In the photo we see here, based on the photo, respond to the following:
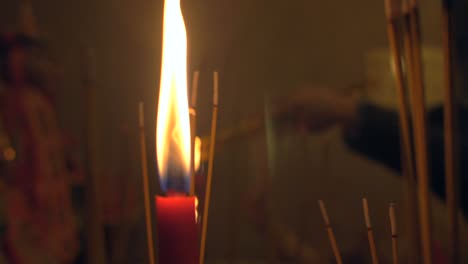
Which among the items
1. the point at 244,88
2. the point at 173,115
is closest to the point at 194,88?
the point at 173,115

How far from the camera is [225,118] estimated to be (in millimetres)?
936

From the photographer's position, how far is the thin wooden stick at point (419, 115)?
11.3 inches

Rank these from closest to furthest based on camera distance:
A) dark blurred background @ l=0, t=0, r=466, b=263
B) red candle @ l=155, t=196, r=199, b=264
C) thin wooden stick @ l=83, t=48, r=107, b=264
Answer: red candle @ l=155, t=196, r=199, b=264 → thin wooden stick @ l=83, t=48, r=107, b=264 → dark blurred background @ l=0, t=0, r=466, b=263

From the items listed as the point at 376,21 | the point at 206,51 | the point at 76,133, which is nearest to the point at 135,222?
the point at 76,133

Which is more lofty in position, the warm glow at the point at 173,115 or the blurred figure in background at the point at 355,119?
the warm glow at the point at 173,115

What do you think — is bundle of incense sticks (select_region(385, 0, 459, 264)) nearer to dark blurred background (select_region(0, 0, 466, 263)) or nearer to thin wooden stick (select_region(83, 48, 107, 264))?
thin wooden stick (select_region(83, 48, 107, 264))

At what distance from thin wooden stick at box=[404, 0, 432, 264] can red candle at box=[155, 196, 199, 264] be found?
0.47 feet

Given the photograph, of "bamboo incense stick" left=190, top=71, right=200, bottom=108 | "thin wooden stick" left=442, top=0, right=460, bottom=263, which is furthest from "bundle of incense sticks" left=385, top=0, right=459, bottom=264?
"bamboo incense stick" left=190, top=71, right=200, bottom=108

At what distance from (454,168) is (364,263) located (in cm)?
65

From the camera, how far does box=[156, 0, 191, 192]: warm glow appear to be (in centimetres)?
22

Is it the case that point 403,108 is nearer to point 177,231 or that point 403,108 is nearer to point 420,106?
point 420,106

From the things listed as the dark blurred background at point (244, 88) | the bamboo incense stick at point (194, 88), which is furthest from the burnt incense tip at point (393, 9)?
the dark blurred background at point (244, 88)

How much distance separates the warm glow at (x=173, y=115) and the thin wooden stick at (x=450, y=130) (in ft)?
0.45

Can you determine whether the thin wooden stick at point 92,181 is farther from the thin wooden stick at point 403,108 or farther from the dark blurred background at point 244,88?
the dark blurred background at point 244,88
